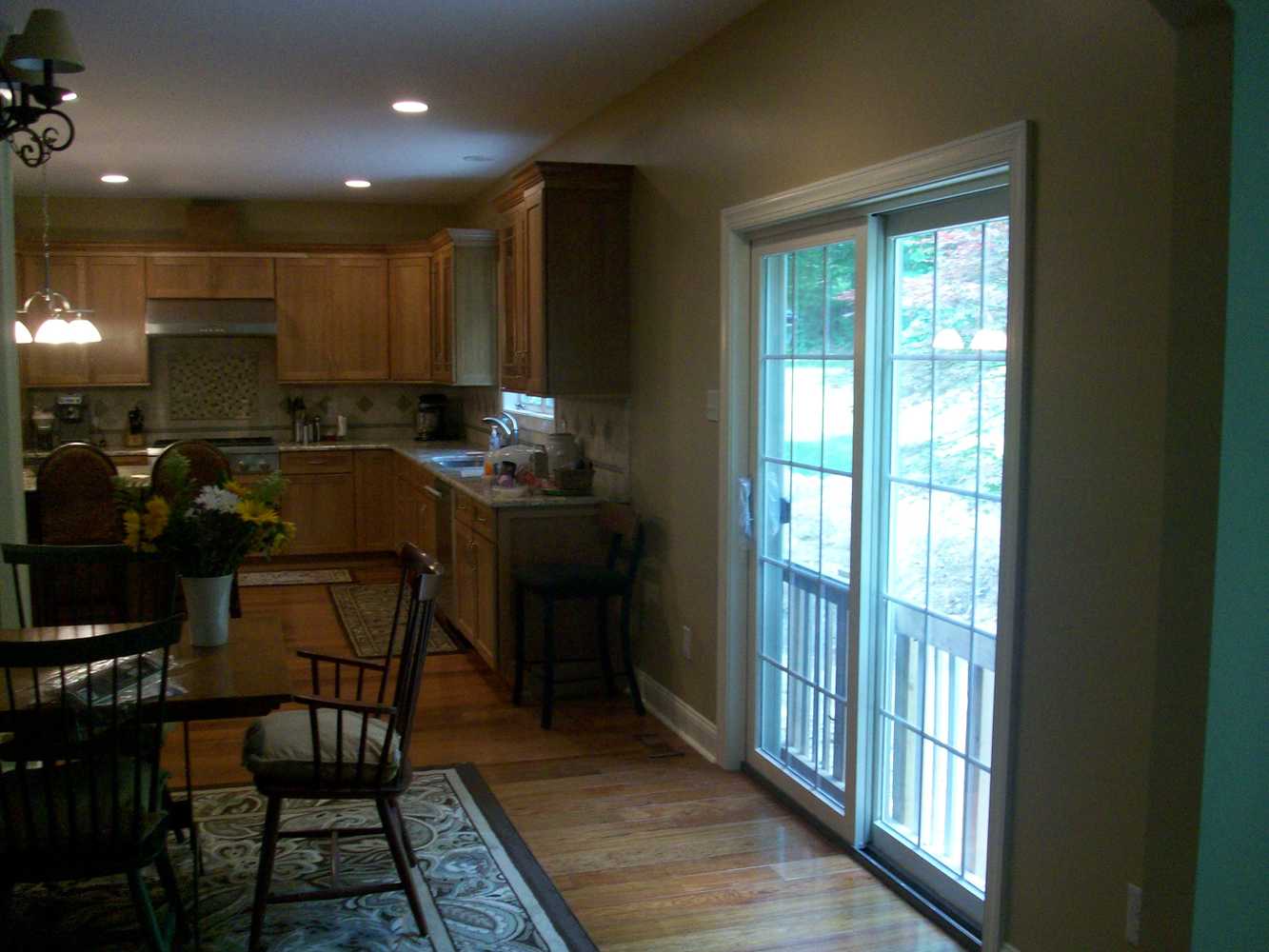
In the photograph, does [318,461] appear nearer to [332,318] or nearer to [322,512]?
[322,512]

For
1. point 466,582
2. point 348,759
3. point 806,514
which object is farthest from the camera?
point 466,582

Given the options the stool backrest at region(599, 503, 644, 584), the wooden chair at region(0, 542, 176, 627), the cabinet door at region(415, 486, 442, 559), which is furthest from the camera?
the cabinet door at region(415, 486, 442, 559)

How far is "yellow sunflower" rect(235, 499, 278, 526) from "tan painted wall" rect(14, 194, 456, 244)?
643 centimetres

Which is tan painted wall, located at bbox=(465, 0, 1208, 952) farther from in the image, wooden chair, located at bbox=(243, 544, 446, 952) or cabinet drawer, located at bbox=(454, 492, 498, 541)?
cabinet drawer, located at bbox=(454, 492, 498, 541)

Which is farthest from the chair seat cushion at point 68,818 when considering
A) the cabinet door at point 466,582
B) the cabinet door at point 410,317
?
the cabinet door at point 410,317

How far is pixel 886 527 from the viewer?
3539mm

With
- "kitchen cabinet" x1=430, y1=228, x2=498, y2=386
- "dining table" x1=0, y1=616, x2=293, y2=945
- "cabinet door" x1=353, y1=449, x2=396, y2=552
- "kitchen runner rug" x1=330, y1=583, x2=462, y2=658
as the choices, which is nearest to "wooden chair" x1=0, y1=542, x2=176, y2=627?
"kitchen runner rug" x1=330, y1=583, x2=462, y2=658

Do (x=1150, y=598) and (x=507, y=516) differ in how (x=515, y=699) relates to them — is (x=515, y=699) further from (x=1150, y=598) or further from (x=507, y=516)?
(x=1150, y=598)

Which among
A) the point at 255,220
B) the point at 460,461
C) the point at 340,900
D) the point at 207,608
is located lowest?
the point at 340,900

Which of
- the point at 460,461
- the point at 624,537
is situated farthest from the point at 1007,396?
the point at 460,461

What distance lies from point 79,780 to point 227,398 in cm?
687

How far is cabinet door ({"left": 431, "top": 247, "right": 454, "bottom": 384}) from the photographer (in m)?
8.16

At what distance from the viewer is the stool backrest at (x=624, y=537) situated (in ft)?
16.9

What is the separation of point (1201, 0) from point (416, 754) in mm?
3722
